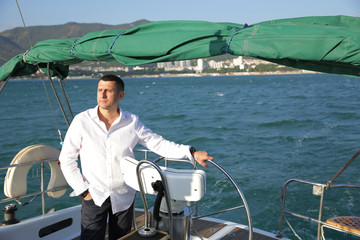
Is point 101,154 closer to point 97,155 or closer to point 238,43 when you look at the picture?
point 97,155

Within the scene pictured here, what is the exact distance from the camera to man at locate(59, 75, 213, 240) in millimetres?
2516

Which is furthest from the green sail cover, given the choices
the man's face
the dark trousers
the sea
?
the sea

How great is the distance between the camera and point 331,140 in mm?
17047

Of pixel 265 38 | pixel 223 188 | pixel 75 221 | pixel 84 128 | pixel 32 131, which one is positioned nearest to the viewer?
pixel 265 38

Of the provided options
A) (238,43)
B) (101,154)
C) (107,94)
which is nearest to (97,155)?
(101,154)

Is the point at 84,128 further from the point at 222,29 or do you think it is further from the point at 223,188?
the point at 223,188

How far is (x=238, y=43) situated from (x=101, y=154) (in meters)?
1.22

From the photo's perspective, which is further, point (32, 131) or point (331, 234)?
point (32, 131)

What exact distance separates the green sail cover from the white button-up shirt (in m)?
0.59

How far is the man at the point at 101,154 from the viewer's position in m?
2.52

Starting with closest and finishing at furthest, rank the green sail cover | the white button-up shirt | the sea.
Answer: the green sail cover → the white button-up shirt → the sea

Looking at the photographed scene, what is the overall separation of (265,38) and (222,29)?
0.36m

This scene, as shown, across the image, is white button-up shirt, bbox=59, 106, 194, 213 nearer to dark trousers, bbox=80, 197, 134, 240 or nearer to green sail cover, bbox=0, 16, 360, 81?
dark trousers, bbox=80, 197, 134, 240

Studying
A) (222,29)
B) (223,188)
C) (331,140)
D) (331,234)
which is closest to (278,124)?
(331,140)
